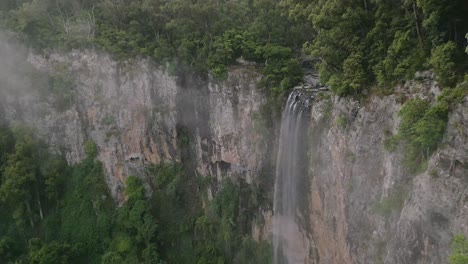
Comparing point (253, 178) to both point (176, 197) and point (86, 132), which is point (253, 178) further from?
point (86, 132)

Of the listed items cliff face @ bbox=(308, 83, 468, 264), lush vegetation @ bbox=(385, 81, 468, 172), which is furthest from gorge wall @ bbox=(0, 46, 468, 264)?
lush vegetation @ bbox=(385, 81, 468, 172)

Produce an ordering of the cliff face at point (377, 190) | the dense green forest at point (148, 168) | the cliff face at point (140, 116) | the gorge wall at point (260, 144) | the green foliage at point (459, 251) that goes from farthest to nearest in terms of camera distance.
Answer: the cliff face at point (140, 116), the dense green forest at point (148, 168), the gorge wall at point (260, 144), the cliff face at point (377, 190), the green foliage at point (459, 251)

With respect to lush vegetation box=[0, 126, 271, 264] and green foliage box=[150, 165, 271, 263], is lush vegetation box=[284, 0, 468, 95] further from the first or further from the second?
lush vegetation box=[0, 126, 271, 264]

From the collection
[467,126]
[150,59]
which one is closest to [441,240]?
[467,126]

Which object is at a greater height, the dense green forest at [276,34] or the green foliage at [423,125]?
the dense green forest at [276,34]

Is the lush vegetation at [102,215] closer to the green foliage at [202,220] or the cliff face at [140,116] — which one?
the green foliage at [202,220]

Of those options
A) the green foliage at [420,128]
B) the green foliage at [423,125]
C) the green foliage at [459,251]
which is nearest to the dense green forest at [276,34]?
the green foliage at [423,125]

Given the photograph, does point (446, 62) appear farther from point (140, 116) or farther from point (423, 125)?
point (140, 116)
